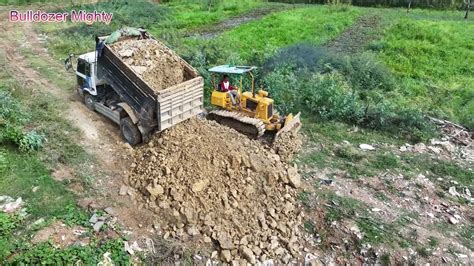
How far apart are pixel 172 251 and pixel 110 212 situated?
147 cm

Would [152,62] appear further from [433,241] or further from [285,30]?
[285,30]

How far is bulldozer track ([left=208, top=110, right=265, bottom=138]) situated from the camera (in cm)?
1064

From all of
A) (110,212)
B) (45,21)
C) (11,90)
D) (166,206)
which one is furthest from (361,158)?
(45,21)

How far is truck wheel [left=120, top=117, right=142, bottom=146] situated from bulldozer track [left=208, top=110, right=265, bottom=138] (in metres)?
2.02

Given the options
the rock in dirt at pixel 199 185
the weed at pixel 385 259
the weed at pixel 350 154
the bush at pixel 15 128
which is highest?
the bush at pixel 15 128

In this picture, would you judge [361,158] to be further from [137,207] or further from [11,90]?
[11,90]

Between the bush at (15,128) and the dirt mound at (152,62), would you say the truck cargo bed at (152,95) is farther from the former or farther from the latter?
the bush at (15,128)

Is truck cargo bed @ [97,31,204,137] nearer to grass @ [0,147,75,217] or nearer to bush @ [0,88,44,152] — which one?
bush @ [0,88,44,152]

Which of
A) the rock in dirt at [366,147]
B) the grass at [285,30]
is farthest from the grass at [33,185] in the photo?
the grass at [285,30]

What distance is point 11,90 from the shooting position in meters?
12.7

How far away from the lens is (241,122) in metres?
10.8

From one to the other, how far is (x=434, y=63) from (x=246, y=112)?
10.8 metres

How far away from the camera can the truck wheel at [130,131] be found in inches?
410

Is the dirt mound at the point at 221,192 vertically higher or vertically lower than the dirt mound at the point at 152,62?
lower
